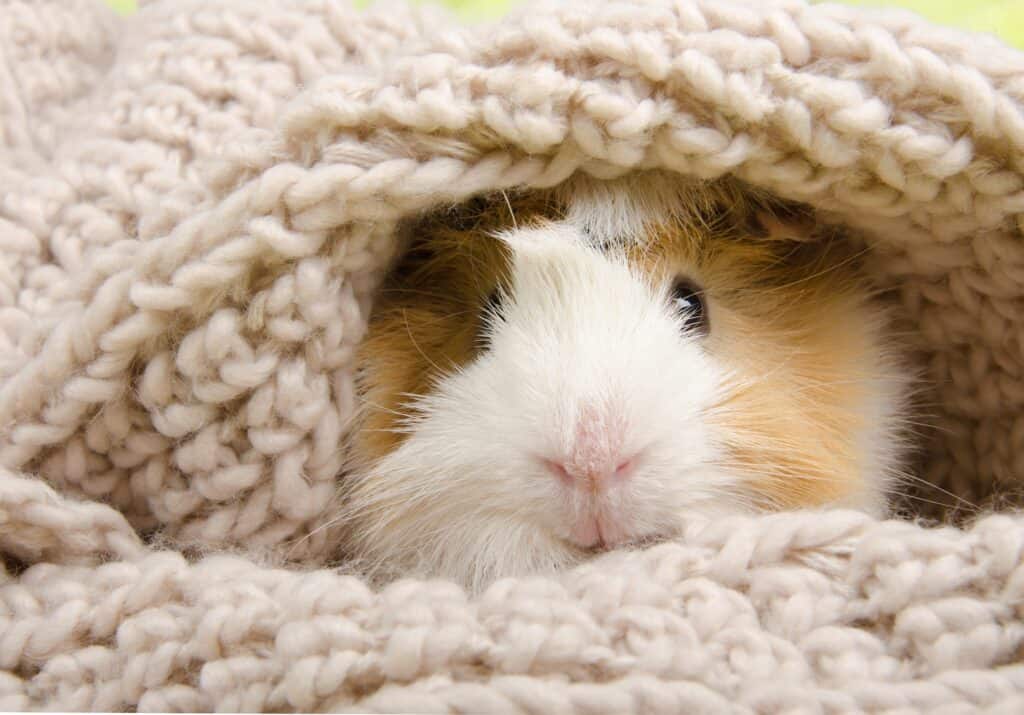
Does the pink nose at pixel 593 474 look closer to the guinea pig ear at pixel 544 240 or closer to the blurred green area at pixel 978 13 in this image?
the guinea pig ear at pixel 544 240

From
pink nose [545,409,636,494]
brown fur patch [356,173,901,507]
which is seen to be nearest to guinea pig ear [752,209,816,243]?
brown fur patch [356,173,901,507]

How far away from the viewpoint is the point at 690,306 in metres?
0.95

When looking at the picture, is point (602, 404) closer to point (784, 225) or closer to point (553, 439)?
point (553, 439)

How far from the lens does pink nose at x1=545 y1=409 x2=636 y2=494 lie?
785 millimetres

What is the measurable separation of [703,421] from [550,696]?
357 millimetres

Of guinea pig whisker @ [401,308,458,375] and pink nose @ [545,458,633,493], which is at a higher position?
guinea pig whisker @ [401,308,458,375]

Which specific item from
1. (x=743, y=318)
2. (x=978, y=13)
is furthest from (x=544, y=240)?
(x=978, y=13)

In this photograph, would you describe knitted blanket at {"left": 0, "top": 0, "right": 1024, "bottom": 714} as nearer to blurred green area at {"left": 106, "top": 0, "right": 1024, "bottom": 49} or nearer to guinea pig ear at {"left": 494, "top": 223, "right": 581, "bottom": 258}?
guinea pig ear at {"left": 494, "top": 223, "right": 581, "bottom": 258}

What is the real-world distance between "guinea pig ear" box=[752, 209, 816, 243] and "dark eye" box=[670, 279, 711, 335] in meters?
0.10

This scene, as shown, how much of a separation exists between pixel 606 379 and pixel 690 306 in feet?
0.61

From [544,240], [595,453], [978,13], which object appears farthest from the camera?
[978,13]

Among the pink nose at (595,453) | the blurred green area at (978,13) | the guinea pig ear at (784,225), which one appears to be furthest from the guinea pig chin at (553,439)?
the blurred green area at (978,13)

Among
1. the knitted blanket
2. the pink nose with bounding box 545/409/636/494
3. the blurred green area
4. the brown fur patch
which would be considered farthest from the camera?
the blurred green area

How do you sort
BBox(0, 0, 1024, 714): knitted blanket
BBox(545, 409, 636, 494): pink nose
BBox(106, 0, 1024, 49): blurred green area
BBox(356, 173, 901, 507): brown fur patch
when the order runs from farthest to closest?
BBox(106, 0, 1024, 49): blurred green area < BBox(356, 173, 901, 507): brown fur patch < BBox(545, 409, 636, 494): pink nose < BBox(0, 0, 1024, 714): knitted blanket
